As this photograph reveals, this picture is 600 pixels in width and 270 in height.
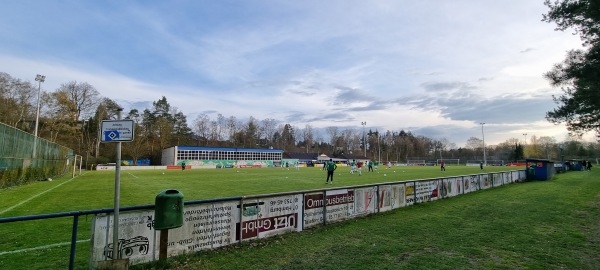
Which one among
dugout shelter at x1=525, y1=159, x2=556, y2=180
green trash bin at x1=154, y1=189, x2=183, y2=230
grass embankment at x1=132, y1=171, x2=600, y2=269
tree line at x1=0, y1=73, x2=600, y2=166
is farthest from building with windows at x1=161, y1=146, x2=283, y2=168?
green trash bin at x1=154, y1=189, x2=183, y2=230

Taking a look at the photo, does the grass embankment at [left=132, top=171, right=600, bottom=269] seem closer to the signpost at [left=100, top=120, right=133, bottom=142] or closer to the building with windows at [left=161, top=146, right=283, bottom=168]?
the signpost at [left=100, top=120, right=133, bottom=142]

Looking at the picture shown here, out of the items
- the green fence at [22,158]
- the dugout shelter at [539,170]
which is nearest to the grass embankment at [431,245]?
the dugout shelter at [539,170]

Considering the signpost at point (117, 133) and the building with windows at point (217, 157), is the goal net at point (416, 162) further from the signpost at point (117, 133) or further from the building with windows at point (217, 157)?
the signpost at point (117, 133)

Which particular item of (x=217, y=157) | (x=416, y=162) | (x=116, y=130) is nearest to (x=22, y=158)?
(x=116, y=130)

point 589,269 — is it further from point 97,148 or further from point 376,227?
point 97,148

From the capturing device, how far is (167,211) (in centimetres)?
543

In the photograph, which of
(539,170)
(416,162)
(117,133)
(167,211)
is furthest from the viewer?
(416,162)

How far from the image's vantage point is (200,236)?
6.27 meters

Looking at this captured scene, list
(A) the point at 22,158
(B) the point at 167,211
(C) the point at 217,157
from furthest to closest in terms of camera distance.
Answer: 1. (C) the point at 217,157
2. (A) the point at 22,158
3. (B) the point at 167,211

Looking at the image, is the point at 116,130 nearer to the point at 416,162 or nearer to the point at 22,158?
the point at 22,158

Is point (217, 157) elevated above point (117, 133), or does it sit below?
below

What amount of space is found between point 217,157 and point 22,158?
57.7 metres

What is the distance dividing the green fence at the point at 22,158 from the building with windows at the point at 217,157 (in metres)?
39.2

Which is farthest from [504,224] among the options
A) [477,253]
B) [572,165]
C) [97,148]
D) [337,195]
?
[97,148]
